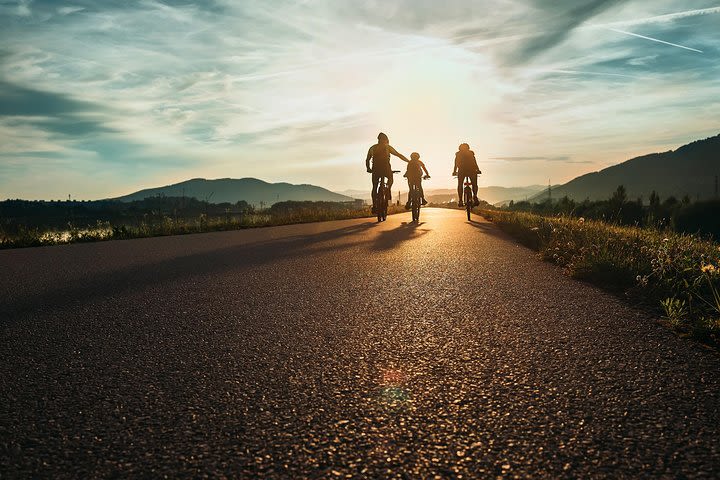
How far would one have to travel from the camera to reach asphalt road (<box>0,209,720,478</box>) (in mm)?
2258

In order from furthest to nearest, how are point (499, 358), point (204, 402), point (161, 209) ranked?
1. point (161, 209)
2. point (499, 358)
3. point (204, 402)

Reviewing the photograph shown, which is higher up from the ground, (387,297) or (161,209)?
(161,209)

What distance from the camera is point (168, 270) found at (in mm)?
8117

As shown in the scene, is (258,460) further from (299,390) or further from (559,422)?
(559,422)

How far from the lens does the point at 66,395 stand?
3.08 m

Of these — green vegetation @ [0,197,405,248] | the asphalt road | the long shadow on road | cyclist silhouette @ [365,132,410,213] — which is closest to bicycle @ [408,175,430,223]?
cyclist silhouette @ [365,132,410,213]

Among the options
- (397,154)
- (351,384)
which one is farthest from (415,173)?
(351,384)

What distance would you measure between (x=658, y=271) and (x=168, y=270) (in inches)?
256

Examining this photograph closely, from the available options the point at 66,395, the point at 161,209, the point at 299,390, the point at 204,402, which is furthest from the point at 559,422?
the point at 161,209

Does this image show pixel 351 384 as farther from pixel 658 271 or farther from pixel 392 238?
pixel 392 238

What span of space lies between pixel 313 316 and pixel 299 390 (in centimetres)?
189

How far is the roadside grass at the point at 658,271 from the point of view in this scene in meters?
4.46

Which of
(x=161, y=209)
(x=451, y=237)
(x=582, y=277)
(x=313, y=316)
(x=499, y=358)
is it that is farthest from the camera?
(x=161, y=209)

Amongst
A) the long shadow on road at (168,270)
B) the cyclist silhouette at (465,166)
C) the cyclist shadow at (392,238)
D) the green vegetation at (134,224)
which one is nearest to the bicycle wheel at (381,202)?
the cyclist silhouette at (465,166)
